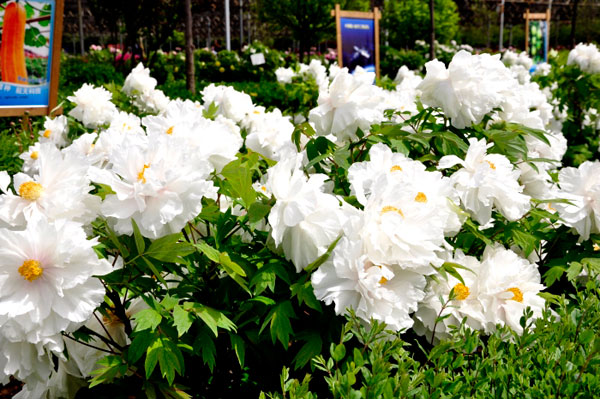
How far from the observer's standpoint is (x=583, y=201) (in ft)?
6.85

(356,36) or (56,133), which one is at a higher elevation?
(356,36)

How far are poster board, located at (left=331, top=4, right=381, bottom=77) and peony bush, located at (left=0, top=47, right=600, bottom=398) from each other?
19.6 feet

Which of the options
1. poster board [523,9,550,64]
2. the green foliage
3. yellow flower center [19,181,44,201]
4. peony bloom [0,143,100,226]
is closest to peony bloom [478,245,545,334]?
the green foliage

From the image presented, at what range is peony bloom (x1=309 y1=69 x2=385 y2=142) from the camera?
2182mm

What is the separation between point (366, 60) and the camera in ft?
27.5

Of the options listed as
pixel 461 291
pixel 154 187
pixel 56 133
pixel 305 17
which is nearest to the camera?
pixel 154 187

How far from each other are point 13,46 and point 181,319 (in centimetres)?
425

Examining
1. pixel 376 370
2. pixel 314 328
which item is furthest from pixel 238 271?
pixel 376 370

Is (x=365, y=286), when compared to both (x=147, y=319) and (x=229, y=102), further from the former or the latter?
(x=229, y=102)

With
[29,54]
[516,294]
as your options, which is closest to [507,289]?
[516,294]

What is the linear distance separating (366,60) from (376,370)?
7515 mm

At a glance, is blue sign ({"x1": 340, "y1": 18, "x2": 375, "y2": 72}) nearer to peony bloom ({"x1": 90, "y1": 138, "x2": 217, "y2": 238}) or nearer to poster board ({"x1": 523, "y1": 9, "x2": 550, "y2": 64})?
peony bloom ({"x1": 90, "y1": 138, "x2": 217, "y2": 238})

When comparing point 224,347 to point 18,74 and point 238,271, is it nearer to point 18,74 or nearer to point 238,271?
point 238,271

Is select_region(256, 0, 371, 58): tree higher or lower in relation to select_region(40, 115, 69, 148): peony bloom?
higher
